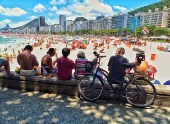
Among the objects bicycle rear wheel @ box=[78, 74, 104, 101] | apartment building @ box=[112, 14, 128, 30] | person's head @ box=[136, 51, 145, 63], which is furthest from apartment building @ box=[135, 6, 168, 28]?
bicycle rear wheel @ box=[78, 74, 104, 101]

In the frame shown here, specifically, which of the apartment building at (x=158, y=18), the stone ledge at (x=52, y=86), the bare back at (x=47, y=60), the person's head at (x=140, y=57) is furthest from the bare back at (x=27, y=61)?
the apartment building at (x=158, y=18)

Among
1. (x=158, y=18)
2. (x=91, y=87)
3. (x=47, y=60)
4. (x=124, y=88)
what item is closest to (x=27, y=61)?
(x=47, y=60)

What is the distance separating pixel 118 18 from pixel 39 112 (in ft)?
530

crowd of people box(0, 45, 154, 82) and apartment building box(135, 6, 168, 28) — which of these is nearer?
crowd of people box(0, 45, 154, 82)

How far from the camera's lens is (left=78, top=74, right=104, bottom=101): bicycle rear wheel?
3822mm

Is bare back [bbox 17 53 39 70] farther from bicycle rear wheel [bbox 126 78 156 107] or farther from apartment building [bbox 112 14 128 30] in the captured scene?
Answer: apartment building [bbox 112 14 128 30]

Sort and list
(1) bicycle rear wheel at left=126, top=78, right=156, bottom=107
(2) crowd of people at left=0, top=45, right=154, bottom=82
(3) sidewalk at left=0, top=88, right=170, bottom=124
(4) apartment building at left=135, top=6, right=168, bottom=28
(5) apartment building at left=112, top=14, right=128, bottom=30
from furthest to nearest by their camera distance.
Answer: (5) apartment building at left=112, top=14, right=128, bottom=30, (4) apartment building at left=135, top=6, right=168, bottom=28, (2) crowd of people at left=0, top=45, right=154, bottom=82, (1) bicycle rear wheel at left=126, top=78, right=156, bottom=107, (3) sidewalk at left=0, top=88, right=170, bottom=124

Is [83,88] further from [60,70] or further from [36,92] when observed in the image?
[36,92]

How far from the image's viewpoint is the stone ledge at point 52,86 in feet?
11.8

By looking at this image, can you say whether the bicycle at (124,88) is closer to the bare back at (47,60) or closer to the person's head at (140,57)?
the person's head at (140,57)

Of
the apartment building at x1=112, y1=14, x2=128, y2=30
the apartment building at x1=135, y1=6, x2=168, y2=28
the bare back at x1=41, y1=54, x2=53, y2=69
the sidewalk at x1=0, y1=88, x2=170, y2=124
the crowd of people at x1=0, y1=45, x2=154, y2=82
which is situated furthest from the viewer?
the apartment building at x1=112, y1=14, x2=128, y2=30

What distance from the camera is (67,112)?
3.31 metres

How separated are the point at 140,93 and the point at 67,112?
1556 millimetres

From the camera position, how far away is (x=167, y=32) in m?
75.4
